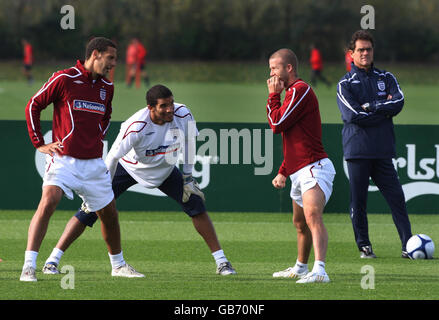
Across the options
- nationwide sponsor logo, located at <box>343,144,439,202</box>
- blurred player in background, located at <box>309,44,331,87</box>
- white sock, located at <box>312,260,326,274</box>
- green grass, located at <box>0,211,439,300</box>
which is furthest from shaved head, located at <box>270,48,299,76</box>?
blurred player in background, located at <box>309,44,331,87</box>

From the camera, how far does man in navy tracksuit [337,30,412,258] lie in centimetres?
930

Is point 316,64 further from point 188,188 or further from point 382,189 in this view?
point 188,188

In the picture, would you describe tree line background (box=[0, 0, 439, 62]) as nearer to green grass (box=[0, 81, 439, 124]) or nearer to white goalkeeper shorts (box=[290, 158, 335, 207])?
green grass (box=[0, 81, 439, 124])

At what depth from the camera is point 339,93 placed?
30.9 feet

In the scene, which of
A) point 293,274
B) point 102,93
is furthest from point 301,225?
point 102,93

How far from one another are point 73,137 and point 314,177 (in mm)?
2087

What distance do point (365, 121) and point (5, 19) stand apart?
1633 inches

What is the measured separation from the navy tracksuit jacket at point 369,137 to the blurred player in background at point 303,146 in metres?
1.85

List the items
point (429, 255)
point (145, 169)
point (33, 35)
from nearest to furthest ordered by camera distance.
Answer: point (145, 169)
point (429, 255)
point (33, 35)

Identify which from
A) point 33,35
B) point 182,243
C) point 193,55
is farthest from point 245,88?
point 182,243

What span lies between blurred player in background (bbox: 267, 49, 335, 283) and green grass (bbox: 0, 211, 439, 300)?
450 millimetres

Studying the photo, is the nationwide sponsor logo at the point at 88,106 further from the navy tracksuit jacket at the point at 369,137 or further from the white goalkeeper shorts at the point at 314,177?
the navy tracksuit jacket at the point at 369,137

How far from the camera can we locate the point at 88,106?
745 centimetres
